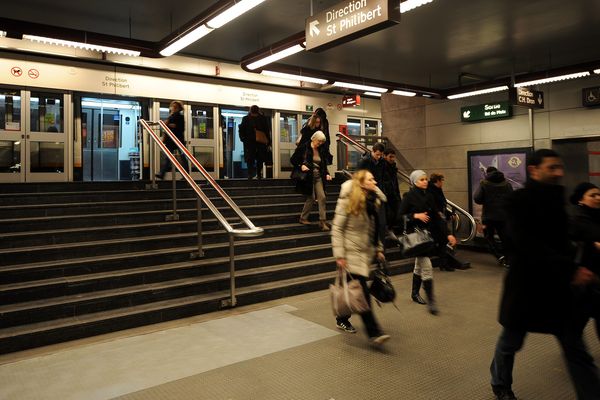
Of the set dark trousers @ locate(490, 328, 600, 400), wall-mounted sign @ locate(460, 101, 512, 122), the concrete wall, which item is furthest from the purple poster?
dark trousers @ locate(490, 328, 600, 400)

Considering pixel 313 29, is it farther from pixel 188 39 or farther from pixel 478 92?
pixel 478 92

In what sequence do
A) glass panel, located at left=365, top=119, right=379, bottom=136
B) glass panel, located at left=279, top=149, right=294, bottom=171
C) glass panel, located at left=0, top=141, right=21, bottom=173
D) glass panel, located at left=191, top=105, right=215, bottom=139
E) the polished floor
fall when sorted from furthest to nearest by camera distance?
1. glass panel, located at left=365, top=119, right=379, bottom=136
2. glass panel, located at left=279, top=149, right=294, bottom=171
3. glass panel, located at left=191, top=105, right=215, bottom=139
4. glass panel, located at left=0, top=141, right=21, bottom=173
5. the polished floor

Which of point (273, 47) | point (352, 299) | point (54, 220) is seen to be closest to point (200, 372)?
point (352, 299)

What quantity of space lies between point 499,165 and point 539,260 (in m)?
7.04

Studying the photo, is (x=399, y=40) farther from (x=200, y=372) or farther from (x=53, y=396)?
(x=53, y=396)

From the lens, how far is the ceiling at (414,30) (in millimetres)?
5993

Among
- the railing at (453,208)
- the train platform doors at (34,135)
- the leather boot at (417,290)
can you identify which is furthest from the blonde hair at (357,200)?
the train platform doors at (34,135)

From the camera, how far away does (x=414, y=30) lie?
6.73 meters

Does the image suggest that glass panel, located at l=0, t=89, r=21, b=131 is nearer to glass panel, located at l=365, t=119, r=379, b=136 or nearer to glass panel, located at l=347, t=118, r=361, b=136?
glass panel, located at l=347, t=118, r=361, b=136

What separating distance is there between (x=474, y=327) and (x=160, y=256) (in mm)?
3572

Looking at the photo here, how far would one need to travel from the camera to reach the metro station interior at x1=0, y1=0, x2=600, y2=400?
3.27 m

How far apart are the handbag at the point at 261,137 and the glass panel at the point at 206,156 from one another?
2.12m

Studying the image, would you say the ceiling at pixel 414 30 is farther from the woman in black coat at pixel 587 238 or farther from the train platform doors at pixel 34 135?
the woman in black coat at pixel 587 238

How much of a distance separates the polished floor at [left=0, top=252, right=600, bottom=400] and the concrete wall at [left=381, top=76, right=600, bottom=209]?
5.10 m
